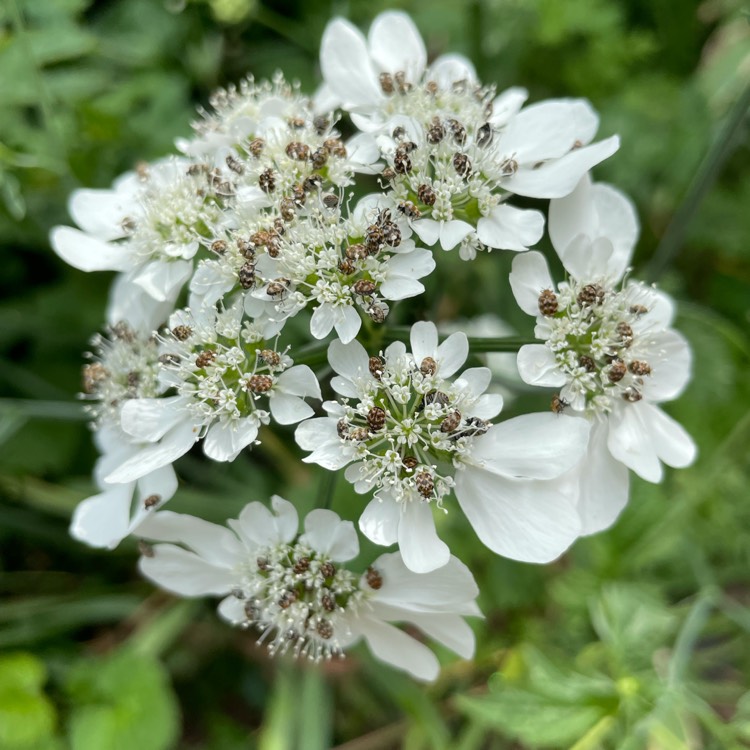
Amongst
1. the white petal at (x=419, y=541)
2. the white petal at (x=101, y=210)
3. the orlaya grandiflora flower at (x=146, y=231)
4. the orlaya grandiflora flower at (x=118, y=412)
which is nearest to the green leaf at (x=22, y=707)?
the orlaya grandiflora flower at (x=118, y=412)

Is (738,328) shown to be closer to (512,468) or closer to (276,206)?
(512,468)

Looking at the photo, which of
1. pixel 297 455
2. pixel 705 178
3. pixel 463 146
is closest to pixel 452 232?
pixel 463 146

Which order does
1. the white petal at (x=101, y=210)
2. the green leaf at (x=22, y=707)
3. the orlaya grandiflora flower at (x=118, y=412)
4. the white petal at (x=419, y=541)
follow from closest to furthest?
the white petal at (x=419, y=541) < the orlaya grandiflora flower at (x=118, y=412) < the white petal at (x=101, y=210) < the green leaf at (x=22, y=707)

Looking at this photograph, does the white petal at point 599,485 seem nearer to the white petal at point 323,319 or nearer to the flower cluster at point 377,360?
the flower cluster at point 377,360

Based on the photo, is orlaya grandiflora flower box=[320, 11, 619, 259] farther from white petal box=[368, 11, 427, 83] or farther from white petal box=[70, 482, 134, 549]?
white petal box=[70, 482, 134, 549]

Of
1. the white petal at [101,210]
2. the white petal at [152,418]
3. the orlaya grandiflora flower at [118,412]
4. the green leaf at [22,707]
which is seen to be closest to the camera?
the white petal at [152,418]

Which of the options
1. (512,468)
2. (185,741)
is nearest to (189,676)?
(185,741)
